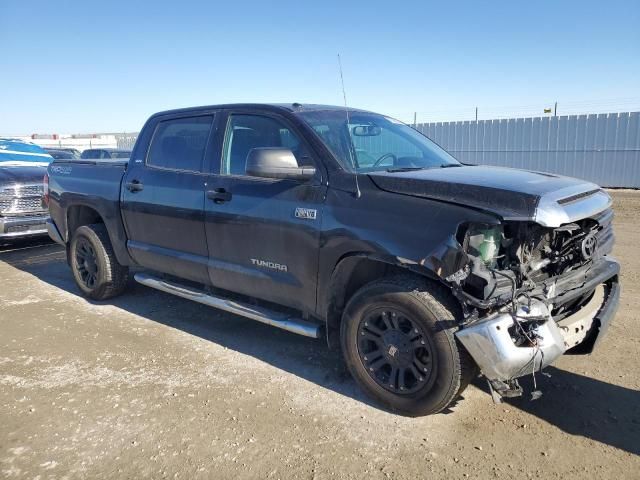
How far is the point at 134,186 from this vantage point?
508cm

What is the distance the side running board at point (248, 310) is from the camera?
384 centimetres

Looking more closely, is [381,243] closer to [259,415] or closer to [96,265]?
[259,415]

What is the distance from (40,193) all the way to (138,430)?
268 inches

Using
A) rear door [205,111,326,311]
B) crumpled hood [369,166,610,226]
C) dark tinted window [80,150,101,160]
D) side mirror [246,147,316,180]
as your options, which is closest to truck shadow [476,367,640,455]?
crumpled hood [369,166,610,226]

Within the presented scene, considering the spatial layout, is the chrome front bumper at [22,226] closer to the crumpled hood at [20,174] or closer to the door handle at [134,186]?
the crumpled hood at [20,174]

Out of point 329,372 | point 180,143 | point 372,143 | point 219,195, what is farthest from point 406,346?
point 180,143

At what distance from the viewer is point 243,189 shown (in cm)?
410

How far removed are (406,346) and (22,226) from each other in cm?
738

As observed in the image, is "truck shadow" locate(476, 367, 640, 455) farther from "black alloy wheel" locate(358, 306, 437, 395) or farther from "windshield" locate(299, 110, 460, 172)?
"windshield" locate(299, 110, 460, 172)

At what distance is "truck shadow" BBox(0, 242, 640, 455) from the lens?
3258 mm

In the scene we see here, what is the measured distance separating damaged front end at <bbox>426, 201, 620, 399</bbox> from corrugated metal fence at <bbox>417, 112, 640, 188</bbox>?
1668 centimetres

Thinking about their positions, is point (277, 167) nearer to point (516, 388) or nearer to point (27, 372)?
point (516, 388)

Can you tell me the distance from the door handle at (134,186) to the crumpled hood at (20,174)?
14.9 ft

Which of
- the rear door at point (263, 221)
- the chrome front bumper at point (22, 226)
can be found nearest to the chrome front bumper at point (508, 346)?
the rear door at point (263, 221)
